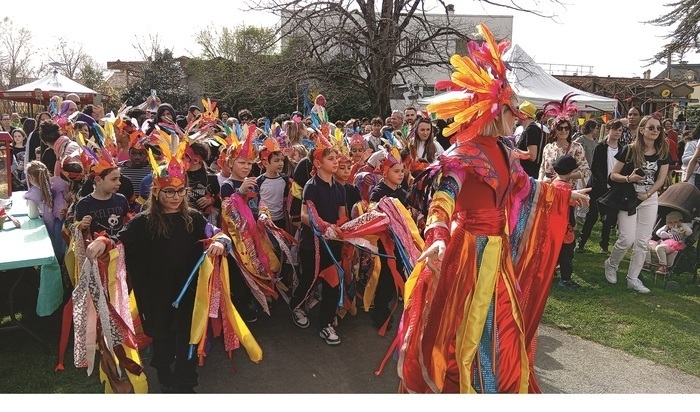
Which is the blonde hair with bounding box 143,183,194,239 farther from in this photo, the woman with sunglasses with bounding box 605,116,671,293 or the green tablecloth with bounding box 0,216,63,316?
the woman with sunglasses with bounding box 605,116,671,293

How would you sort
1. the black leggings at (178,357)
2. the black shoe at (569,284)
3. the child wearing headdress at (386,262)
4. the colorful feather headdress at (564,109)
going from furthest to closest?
the colorful feather headdress at (564,109)
the black shoe at (569,284)
the child wearing headdress at (386,262)
the black leggings at (178,357)

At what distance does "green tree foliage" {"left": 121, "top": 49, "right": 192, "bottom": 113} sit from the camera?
1085 inches

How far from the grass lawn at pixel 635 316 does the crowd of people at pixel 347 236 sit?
0.96 ft

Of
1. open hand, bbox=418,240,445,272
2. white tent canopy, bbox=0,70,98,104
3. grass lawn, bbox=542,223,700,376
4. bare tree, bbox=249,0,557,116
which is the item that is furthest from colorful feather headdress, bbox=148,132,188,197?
white tent canopy, bbox=0,70,98,104

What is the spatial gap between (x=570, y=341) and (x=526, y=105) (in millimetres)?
2173

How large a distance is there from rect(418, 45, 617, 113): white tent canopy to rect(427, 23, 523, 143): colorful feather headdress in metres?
11.1

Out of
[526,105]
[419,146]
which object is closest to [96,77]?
[419,146]

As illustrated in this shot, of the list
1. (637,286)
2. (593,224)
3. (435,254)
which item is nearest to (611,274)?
(637,286)

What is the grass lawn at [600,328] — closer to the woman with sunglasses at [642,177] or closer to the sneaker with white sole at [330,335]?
the woman with sunglasses at [642,177]

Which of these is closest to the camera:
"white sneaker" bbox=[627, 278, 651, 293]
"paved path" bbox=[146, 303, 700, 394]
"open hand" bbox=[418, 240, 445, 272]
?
"open hand" bbox=[418, 240, 445, 272]

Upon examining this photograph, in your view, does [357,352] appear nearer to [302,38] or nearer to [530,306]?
[530,306]

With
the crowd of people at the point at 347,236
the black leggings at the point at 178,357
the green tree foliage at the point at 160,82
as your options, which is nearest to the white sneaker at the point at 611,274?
the crowd of people at the point at 347,236

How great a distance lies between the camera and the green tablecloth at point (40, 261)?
12.3ft

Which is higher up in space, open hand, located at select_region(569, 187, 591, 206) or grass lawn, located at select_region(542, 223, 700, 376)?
open hand, located at select_region(569, 187, 591, 206)
